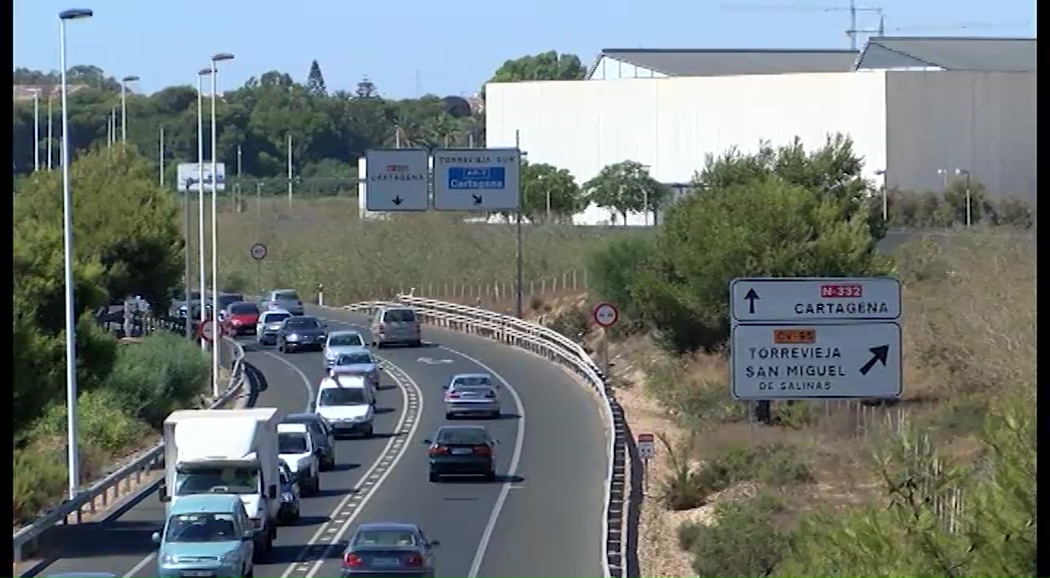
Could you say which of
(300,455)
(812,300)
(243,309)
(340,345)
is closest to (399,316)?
(340,345)

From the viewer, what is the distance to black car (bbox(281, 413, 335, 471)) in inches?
1437

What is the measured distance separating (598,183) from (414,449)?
3121 cm

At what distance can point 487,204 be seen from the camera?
116 ft

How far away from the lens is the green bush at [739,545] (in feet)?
85.3

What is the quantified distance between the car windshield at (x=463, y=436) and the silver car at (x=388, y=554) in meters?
12.1

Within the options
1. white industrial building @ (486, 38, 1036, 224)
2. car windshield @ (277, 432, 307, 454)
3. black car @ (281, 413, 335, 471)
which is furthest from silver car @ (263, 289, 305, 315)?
car windshield @ (277, 432, 307, 454)

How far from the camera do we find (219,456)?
27797 millimetres

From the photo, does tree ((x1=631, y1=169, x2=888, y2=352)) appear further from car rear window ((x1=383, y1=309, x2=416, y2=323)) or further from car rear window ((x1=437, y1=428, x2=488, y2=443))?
car rear window ((x1=383, y1=309, x2=416, y2=323))

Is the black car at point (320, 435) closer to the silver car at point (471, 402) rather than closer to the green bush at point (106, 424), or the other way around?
the green bush at point (106, 424)

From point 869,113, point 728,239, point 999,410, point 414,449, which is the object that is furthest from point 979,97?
point 999,410

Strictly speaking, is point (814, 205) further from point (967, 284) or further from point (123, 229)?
point (123, 229)

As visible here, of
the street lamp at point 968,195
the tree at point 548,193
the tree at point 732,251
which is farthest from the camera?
the tree at point 548,193

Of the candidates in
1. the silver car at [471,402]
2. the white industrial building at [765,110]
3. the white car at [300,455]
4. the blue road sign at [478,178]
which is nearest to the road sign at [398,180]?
the blue road sign at [478,178]

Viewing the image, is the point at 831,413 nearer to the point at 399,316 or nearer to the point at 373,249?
the point at 399,316
